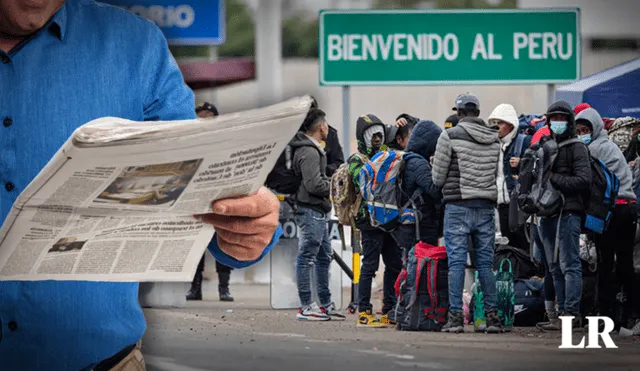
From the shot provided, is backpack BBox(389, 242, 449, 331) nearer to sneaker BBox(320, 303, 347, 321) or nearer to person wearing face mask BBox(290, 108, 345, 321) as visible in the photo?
person wearing face mask BBox(290, 108, 345, 321)

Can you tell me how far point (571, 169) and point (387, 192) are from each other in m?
1.38

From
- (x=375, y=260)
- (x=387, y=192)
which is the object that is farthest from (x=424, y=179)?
(x=375, y=260)

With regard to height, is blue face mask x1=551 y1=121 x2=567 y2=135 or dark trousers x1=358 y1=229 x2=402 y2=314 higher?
blue face mask x1=551 y1=121 x2=567 y2=135

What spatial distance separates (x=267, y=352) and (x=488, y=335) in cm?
178

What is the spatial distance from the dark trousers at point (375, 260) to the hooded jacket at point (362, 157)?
12 cm

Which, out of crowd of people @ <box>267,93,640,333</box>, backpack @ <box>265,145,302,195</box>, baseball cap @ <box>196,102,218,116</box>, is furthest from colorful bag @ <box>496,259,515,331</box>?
baseball cap @ <box>196,102,218,116</box>

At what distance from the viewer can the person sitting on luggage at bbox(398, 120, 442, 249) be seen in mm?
10188

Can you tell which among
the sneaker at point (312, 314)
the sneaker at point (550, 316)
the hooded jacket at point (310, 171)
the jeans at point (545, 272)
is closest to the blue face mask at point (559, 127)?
the jeans at point (545, 272)

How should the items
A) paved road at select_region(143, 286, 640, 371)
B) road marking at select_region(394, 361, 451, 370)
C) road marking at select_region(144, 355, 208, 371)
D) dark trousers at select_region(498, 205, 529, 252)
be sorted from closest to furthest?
→ road marking at select_region(394, 361, 451, 370) < road marking at select_region(144, 355, 208, 371) < paved road at select_region(143, 286, 640, 371) < dark trousers at select_region(498, 205, 529, 252)

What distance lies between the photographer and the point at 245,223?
224 cm

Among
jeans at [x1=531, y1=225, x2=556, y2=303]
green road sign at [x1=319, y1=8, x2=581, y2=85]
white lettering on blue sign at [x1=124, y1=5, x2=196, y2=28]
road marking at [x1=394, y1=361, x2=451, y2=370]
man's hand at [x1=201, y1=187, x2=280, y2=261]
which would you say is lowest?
road marking at [x1=394, y1=361, x2=451, y2=370]

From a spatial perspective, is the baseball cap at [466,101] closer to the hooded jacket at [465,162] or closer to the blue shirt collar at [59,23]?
the hooded jacket at [465,162]

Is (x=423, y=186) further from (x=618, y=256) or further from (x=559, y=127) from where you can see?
(x=618, y=256)

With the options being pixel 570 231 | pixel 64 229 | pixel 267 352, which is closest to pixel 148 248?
pixel 64 229
